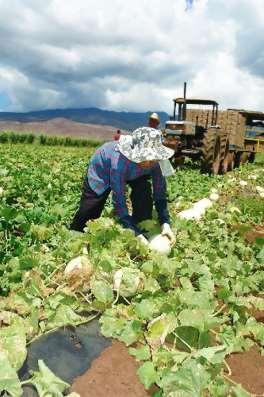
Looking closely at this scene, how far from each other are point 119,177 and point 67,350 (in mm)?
1785

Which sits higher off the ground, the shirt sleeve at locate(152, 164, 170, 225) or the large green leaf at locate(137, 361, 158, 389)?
the shirt sleeve at locate(152, 164, 170, 225)

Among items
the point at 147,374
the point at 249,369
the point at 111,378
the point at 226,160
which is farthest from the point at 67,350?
the point at 226,160

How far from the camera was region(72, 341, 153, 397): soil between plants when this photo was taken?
2818 millimetres

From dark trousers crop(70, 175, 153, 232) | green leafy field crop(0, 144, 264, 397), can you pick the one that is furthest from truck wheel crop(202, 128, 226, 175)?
dark trousers crop(70, 175, 153, 232)

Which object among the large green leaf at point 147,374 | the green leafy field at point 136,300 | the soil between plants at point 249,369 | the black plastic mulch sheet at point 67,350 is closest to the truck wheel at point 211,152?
the green leafy field at point 136,300

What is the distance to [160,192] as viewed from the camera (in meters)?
5.09

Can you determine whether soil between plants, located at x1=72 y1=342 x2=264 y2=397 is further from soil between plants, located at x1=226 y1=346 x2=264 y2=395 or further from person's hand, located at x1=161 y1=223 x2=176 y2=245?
person's hand, located at x1=161 y1=223 x2=176 y2=245

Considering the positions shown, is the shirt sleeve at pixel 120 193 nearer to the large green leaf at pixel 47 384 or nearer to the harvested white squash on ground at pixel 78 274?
the harvested white squash on ground at pixel 78 274

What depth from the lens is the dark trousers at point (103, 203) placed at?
5156 millimetres

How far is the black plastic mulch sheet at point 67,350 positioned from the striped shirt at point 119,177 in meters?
1.36

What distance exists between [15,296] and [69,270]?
491 millimetres

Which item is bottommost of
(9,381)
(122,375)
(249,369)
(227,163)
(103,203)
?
(227,163)

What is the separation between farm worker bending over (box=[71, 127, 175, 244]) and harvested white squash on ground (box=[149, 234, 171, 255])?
0.06 m

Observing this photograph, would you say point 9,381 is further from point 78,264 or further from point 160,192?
point 160,192
